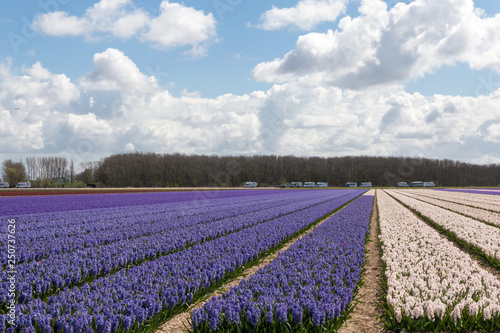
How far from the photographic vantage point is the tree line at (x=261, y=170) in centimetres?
10525

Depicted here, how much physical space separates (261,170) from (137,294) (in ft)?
364

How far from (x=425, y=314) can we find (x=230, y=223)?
11048mm

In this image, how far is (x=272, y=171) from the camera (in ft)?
390

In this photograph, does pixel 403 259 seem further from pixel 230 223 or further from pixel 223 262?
pixel 230 223

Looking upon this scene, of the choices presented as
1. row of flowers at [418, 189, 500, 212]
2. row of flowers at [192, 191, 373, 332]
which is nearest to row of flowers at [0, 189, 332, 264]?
row of flowers at [192, 191, 373, 332]

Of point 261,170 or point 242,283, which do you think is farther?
point 261,170

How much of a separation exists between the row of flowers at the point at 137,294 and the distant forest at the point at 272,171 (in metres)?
94.2

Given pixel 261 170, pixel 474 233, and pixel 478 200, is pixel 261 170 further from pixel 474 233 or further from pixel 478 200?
pixel 474 233

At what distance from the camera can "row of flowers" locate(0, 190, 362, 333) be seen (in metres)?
5.18

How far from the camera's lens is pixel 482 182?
11925cm

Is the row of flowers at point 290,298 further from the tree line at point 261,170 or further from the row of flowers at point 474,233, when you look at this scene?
the tree line at point 261,170

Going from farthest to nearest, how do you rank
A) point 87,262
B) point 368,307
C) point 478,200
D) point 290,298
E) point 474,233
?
point 478,200, point 474,233, point 87,262, point 368,307, point 290,298

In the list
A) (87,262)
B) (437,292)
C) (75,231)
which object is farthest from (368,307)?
(75,231)

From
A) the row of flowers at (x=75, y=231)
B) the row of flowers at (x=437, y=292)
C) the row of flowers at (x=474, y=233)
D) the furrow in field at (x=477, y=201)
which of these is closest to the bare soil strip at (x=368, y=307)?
the row of flowers at (x=437, y=292)
